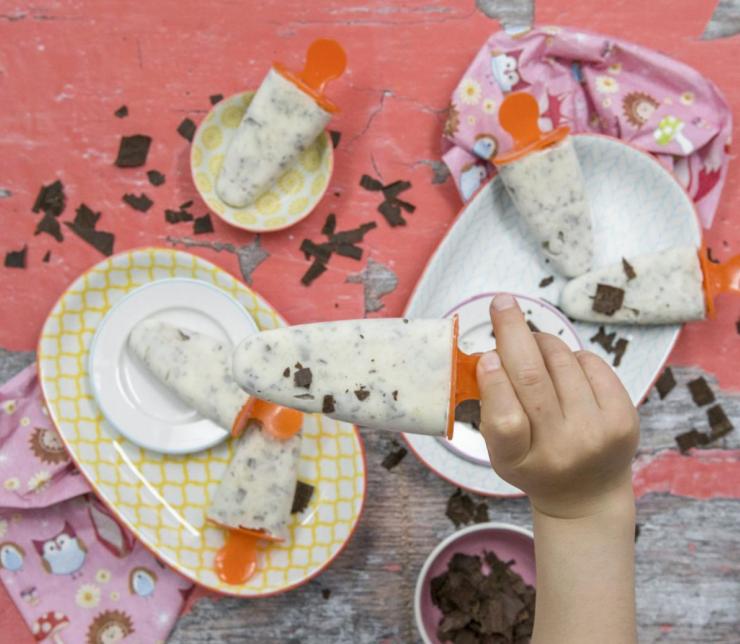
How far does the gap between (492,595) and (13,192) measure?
1371mm

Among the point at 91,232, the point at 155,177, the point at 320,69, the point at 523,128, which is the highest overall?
the point at 320,69

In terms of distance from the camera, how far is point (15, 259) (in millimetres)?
1648

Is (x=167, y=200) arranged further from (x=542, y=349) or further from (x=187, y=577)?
(x=542, y=349)

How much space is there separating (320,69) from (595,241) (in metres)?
0.72

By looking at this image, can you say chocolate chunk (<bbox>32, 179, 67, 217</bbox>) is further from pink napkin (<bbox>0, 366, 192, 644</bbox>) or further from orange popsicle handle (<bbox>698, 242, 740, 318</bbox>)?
orange popsicle handle (<bbox>698, 242, 740, 318</bbox>)

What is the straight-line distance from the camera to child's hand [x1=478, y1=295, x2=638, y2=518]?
3.32ft

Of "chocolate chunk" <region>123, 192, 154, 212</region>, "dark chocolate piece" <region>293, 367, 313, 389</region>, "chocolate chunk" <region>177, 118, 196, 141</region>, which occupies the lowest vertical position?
"dark chocolate piece" <region>293, 367, 313, 389</region>

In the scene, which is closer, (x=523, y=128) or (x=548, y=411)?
(x=548, y=411)

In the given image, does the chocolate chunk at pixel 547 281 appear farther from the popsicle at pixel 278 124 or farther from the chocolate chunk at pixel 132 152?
the chocolate chunk at pixel 132 152

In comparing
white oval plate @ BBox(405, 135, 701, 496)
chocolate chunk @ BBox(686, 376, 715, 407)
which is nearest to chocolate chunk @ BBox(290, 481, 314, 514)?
white oval plate @ BBox(405, 135, 701, 496)

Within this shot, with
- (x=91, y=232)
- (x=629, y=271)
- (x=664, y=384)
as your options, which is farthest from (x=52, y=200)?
(x=664, y=384)

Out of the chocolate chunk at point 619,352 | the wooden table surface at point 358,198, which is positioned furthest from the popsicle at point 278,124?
the chocolate chunk at point 619,352

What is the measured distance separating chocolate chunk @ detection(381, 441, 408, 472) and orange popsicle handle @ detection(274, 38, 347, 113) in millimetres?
750

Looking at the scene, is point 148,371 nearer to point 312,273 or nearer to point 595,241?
point 312,273
